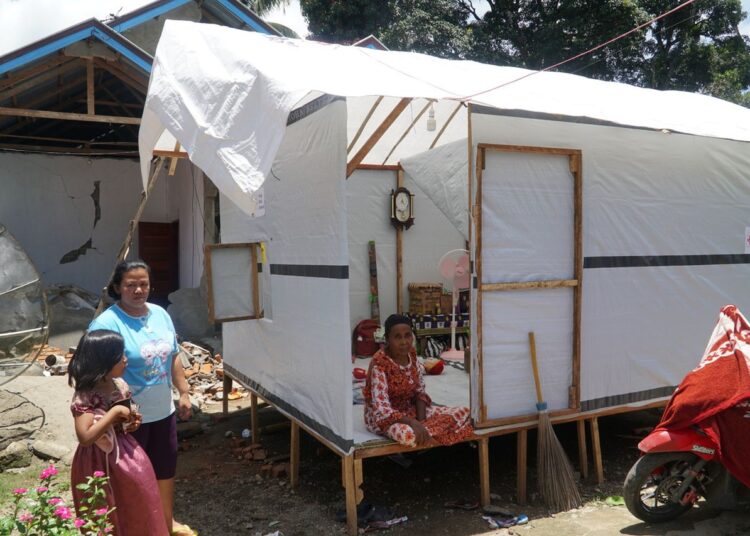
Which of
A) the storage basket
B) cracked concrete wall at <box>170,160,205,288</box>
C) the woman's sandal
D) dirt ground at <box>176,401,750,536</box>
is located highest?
cracked concrete wall at <box>170,160,205,288</box>

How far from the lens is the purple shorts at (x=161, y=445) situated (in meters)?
3.62

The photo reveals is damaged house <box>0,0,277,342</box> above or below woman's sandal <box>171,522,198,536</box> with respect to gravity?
above

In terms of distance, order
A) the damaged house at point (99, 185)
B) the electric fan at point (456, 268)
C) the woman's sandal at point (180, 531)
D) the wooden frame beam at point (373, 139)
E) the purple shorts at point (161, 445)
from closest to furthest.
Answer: the purple shorts at point (161, 445)
the woman's sandal at point (180, 531)
the wooden frame beam at point (373, 139)
the electric fan at point (456, 268)
the damaged house at point (99, 185)

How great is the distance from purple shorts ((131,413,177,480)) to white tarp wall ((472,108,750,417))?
1.97 m

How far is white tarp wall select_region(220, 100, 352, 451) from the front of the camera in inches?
160

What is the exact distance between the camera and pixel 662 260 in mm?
5152

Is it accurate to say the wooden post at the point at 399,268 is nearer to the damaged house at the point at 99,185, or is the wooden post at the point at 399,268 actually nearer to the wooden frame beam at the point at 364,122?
the wooden frame beam at the point at 364,122

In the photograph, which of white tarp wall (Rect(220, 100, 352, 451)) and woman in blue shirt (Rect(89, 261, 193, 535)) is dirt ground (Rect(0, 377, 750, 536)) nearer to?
white tarp wall (Rect(220, 100, 352, 451))

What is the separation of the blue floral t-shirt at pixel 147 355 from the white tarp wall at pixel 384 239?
4513 millimetres

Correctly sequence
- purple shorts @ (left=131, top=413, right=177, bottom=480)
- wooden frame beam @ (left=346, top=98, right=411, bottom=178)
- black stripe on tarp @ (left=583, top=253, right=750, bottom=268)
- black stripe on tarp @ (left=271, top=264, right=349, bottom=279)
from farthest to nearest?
wooden frame beam @ (left=346, top=98, right=411, bottom=178), black stripe on tarp @ (left=583, top=253, right=750, bottom=268), black stripe on tarp @ (left=271, top=264, right=349, bottom=279), purple shorts @ (left=131, top=413, right=177, bottom=480)

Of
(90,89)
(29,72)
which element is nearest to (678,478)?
(90,89)

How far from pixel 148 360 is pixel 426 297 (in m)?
5.19

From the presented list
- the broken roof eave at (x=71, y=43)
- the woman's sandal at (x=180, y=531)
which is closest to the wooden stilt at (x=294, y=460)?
the woman's sandal at (x=180, y=531)

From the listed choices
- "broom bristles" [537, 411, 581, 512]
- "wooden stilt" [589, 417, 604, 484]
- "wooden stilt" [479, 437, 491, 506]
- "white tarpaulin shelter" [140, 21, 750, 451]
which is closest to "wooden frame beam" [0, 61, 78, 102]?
"white tarpaulin shelter" [140, 21, 750, 451]
